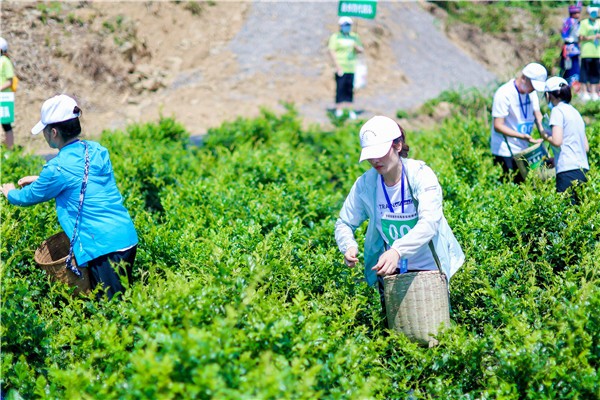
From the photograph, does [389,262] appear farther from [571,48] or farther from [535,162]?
[571,48]

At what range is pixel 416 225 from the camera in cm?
407

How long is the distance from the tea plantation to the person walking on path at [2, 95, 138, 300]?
0.91ft

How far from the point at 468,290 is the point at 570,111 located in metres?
2.20

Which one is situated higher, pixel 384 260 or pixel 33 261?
pixel 384 260

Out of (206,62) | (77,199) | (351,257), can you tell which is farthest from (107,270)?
(206,62)

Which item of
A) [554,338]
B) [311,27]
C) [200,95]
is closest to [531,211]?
[554,338]

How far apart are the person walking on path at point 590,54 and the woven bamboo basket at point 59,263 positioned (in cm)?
964

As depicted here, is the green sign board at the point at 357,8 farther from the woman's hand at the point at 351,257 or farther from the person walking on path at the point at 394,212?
the woman's hand at the point at 351,257

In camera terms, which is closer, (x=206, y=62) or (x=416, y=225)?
(x=416, y=225)

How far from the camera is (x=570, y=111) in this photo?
20.4 ft

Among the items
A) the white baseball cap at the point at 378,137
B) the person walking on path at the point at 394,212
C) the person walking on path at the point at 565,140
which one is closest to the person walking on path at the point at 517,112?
the person walking on path at the point at 565,140

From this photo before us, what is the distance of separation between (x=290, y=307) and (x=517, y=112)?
3.70m

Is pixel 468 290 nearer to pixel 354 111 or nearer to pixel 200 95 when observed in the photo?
pixel 354 111

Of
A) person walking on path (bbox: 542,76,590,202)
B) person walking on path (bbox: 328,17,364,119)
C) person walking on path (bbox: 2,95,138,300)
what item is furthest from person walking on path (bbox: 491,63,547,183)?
person walking on path (bbox: 328,17,364,119)
